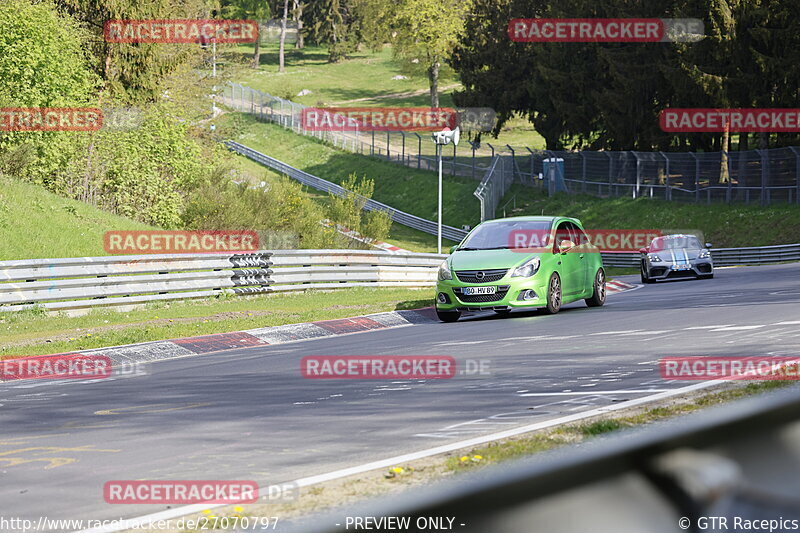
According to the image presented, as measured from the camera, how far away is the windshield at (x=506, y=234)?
64.4ft

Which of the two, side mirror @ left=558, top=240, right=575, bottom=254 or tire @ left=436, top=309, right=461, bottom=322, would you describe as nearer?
tire @ left=436, top=309, right=461, bottom=322

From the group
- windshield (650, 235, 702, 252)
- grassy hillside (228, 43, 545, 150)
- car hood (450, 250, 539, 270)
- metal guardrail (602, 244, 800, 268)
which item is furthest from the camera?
grassy hillside (228, 43, 545, 150)

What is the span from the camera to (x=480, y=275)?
61.6ft

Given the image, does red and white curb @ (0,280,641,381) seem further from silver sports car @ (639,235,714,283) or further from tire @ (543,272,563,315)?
silver sports car @ (639,235,714,283)

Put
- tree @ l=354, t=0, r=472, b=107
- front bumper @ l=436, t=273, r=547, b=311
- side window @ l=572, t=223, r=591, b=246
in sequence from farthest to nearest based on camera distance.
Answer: tree @ l=354, t=0, r=472, b=107
side window @ l=572, t=223, r=591, b=246
front bumper @ l=436, t=273, r=547, b=311

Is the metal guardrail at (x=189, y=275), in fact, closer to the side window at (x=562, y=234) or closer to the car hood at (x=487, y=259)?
the car hood at (x=487, y=259)

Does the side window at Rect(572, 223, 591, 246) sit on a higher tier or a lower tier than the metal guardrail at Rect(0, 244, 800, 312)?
higher

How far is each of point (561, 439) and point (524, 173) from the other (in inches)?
2251

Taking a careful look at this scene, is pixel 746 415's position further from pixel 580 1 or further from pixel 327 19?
pixel 327 19

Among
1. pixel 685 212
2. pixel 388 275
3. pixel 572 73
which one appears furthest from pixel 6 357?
pixel 572 73

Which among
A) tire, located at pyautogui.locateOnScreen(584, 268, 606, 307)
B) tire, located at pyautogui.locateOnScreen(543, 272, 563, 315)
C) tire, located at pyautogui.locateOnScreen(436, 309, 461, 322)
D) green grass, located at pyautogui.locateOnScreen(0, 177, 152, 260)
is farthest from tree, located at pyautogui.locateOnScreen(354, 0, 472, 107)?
tire, located at pyautogui.locateOnScreen(436, 309, 461, 322)

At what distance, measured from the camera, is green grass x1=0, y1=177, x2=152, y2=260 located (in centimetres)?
2888

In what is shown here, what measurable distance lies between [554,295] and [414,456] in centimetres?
1293

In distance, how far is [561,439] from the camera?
700 centimetres
